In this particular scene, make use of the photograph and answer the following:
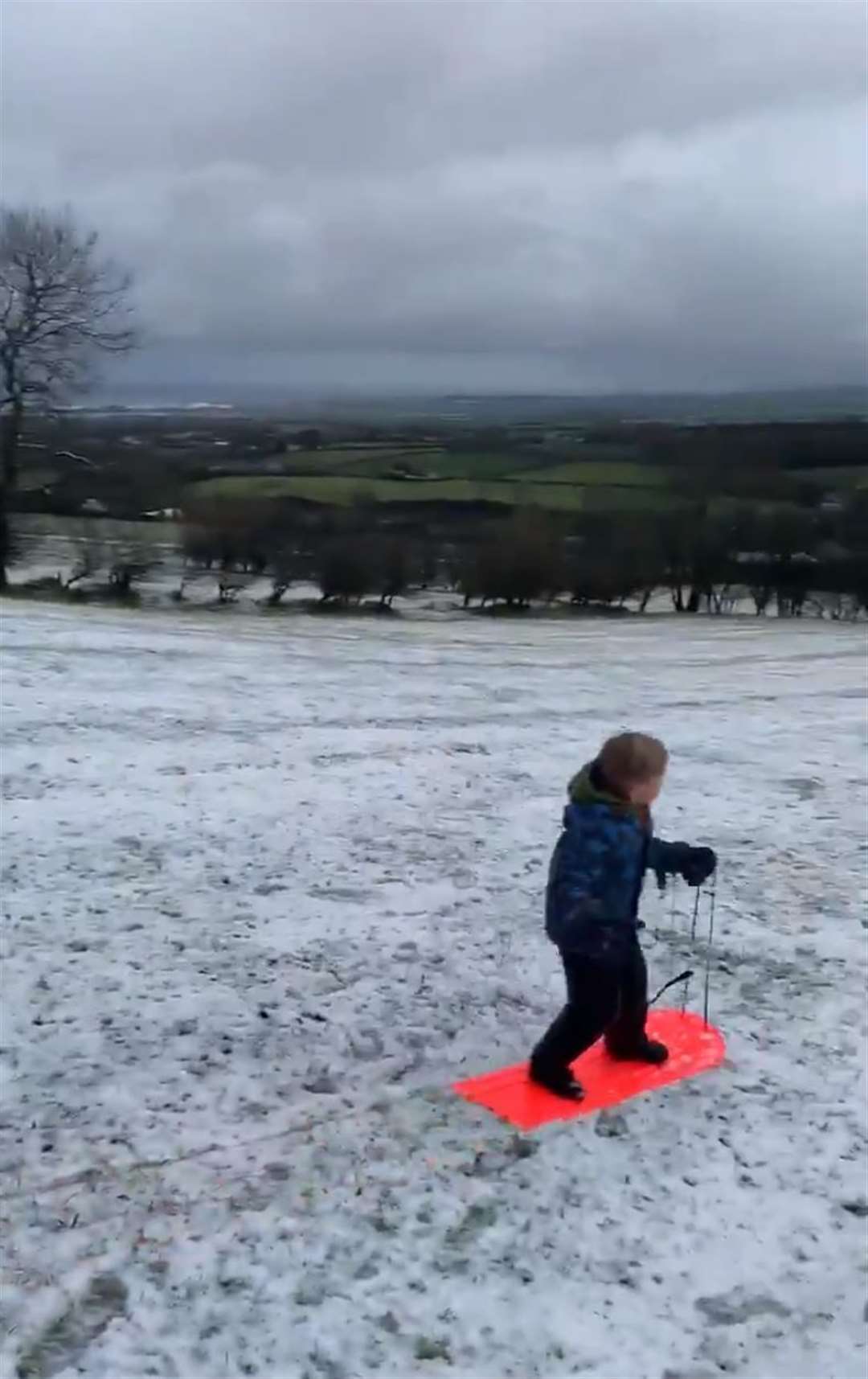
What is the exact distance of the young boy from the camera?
189 inches

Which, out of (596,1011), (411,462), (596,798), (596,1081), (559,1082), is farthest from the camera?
(411,462)

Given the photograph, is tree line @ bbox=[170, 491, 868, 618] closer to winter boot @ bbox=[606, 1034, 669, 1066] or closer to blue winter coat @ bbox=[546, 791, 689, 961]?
winter boot @ bbox=[606, 1034, 669, 1066]

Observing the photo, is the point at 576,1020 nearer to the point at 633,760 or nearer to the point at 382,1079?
the point at 382,1079

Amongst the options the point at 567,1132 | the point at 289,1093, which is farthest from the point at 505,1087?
the point at 289,1093

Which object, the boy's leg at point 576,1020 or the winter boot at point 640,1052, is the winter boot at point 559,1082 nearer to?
the boy's leg at point 576,1020

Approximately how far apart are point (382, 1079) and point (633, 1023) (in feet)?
3.65

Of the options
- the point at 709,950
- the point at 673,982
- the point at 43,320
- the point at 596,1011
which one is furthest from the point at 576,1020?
the point at 43,320

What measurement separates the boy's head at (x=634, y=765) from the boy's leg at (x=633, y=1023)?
30.4 inches

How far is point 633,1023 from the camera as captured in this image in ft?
18.1

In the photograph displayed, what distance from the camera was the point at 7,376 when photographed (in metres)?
28.3

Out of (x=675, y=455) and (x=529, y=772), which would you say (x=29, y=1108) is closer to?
(x=529, y=772)

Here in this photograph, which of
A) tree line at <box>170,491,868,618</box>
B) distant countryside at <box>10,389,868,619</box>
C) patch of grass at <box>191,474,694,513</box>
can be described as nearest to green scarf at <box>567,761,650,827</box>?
distant countryside at <box>10,389,868,619</box>

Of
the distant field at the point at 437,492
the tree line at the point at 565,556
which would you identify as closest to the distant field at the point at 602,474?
the distant field at the point at 437,492

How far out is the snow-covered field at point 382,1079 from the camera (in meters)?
4.13
